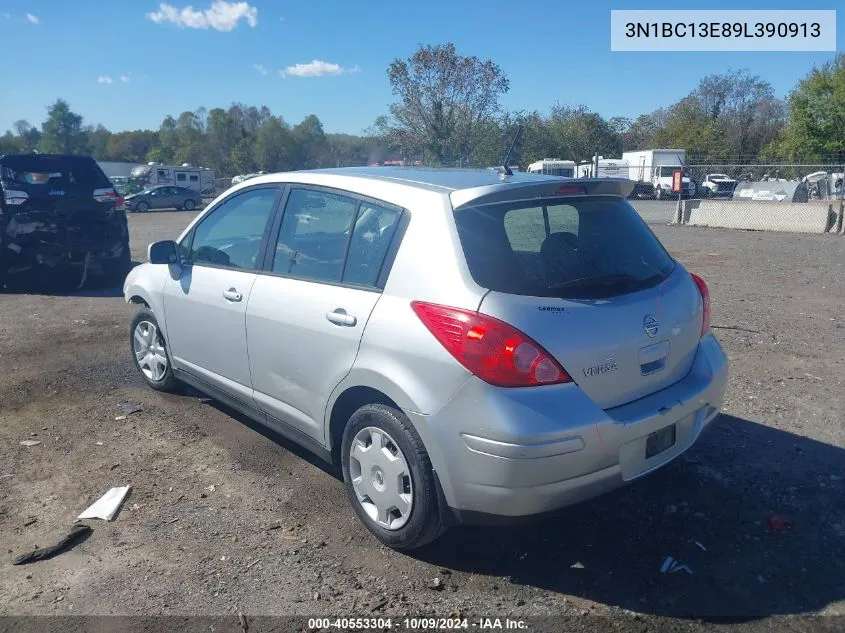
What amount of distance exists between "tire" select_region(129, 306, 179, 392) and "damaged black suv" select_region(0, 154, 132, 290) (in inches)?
196

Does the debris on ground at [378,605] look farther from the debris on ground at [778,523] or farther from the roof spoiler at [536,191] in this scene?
the debris on ground at [778,523]

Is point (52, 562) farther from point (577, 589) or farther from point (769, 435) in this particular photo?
point (769, 435)

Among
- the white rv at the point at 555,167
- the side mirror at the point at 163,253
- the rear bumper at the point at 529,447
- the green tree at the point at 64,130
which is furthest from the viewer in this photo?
the green tree at the point at 64,130

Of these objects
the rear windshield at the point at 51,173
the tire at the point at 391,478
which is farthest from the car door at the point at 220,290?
the rear windshield at the point at 51,173

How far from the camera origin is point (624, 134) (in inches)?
2008

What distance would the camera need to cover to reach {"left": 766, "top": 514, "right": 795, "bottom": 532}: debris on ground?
137 inches

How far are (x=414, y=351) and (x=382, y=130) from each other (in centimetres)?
2372

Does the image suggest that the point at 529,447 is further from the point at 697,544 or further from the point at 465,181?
the point at 465,181

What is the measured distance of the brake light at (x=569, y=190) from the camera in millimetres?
3461

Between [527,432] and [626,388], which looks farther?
[626,388]

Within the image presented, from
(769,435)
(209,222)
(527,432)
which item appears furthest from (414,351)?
(769,435)

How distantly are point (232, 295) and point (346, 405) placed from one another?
120cm

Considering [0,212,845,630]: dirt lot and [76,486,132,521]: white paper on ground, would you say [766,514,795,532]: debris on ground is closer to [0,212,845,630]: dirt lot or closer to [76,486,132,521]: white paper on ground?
[0,212,845,630]: dirt lot

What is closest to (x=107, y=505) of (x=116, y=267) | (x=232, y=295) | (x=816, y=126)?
(x=232, y=295)
